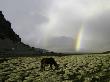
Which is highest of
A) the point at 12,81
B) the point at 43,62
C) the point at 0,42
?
the point at 0,42

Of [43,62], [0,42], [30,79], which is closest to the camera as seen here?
[30,79]

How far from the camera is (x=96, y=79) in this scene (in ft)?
75.3

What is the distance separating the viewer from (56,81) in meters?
22.5

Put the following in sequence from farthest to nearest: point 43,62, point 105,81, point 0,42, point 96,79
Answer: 1. point 0,42
2. point 43,62
3. point 96,79
4. point 105,81

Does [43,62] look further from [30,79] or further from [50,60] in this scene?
[30,79]

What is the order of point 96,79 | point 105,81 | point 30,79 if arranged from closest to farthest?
point 105,81 < point 96,79 < point 30,79

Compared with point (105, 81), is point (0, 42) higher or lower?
higher

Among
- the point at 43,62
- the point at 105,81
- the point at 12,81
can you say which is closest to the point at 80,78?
the point at 105,81

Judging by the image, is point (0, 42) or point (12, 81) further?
point (0, 42)

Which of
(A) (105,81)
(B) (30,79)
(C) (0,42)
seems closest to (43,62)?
(B) (30,79)

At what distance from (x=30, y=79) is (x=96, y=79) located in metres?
6.55

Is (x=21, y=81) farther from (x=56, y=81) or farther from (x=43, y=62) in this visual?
(x=43, y=62)

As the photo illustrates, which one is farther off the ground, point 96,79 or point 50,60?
point 50,60

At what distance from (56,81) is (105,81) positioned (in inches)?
173
